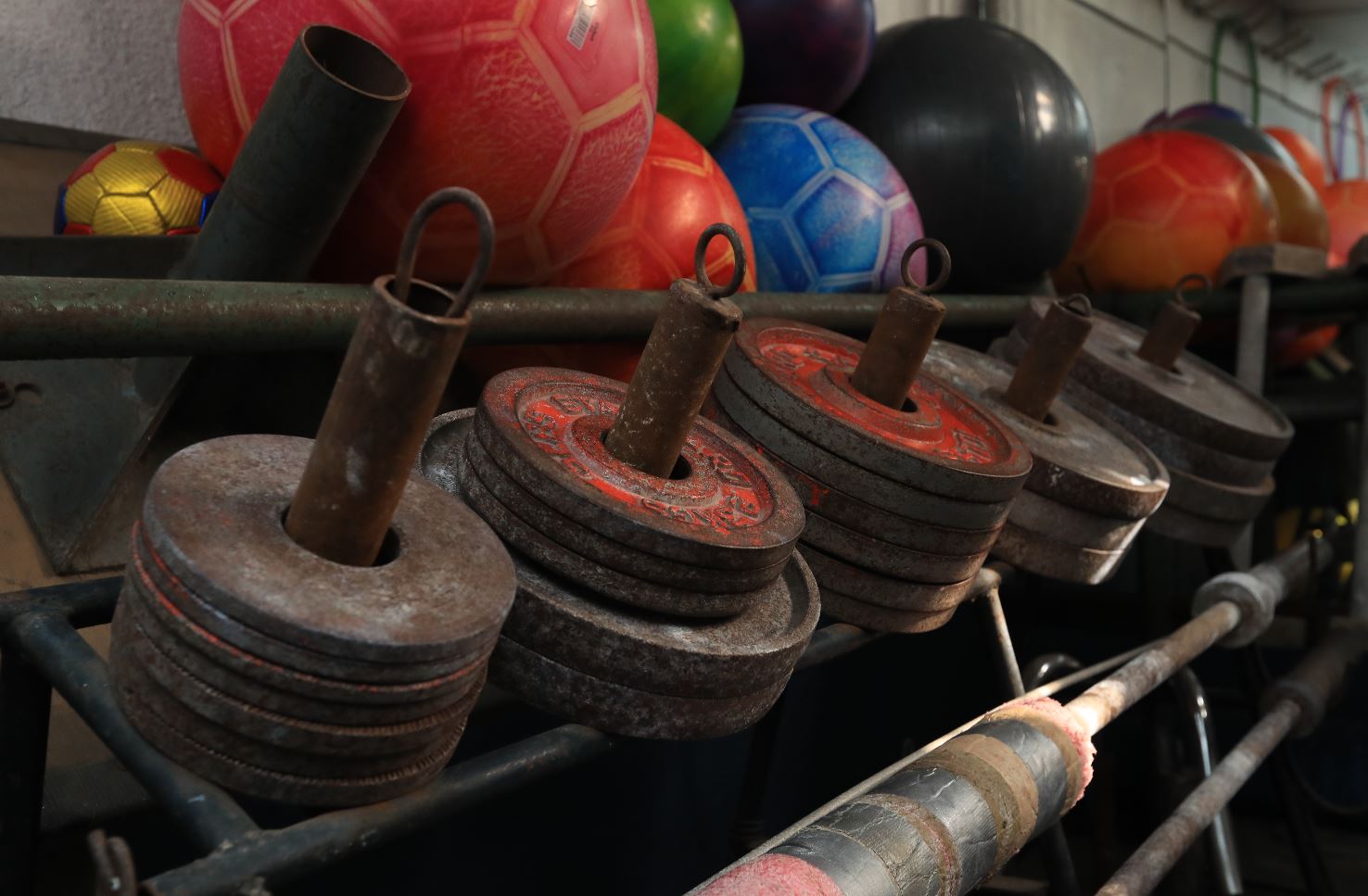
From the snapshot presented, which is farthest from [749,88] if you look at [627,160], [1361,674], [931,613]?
[1361,674]

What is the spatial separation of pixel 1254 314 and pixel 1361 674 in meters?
1.38

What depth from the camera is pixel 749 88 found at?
2904 mm

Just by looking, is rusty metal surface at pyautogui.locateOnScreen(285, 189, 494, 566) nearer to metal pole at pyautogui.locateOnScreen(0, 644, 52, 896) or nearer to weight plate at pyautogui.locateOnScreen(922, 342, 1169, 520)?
metal pole at pyautogui.locateOnScreen(0, 644, 52, 896)

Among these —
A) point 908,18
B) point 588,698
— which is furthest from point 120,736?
point 908,18

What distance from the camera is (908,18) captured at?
4141 millimetres

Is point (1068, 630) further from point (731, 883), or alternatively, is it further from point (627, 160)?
point (731, 883)

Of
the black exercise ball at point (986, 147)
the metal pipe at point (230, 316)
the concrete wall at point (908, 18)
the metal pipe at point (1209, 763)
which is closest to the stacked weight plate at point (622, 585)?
the metal pipe at point (230, 316)

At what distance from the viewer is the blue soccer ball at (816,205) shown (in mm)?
2473

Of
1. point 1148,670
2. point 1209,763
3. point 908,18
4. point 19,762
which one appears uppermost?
point 908,18

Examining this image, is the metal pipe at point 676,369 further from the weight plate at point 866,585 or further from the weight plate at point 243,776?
the weight plate at point 243,776

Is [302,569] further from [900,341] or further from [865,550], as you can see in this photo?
[900,341]

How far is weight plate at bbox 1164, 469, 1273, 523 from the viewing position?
7.21 feet

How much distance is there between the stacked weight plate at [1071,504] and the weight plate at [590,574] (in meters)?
0.83

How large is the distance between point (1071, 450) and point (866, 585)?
0.66 metres
